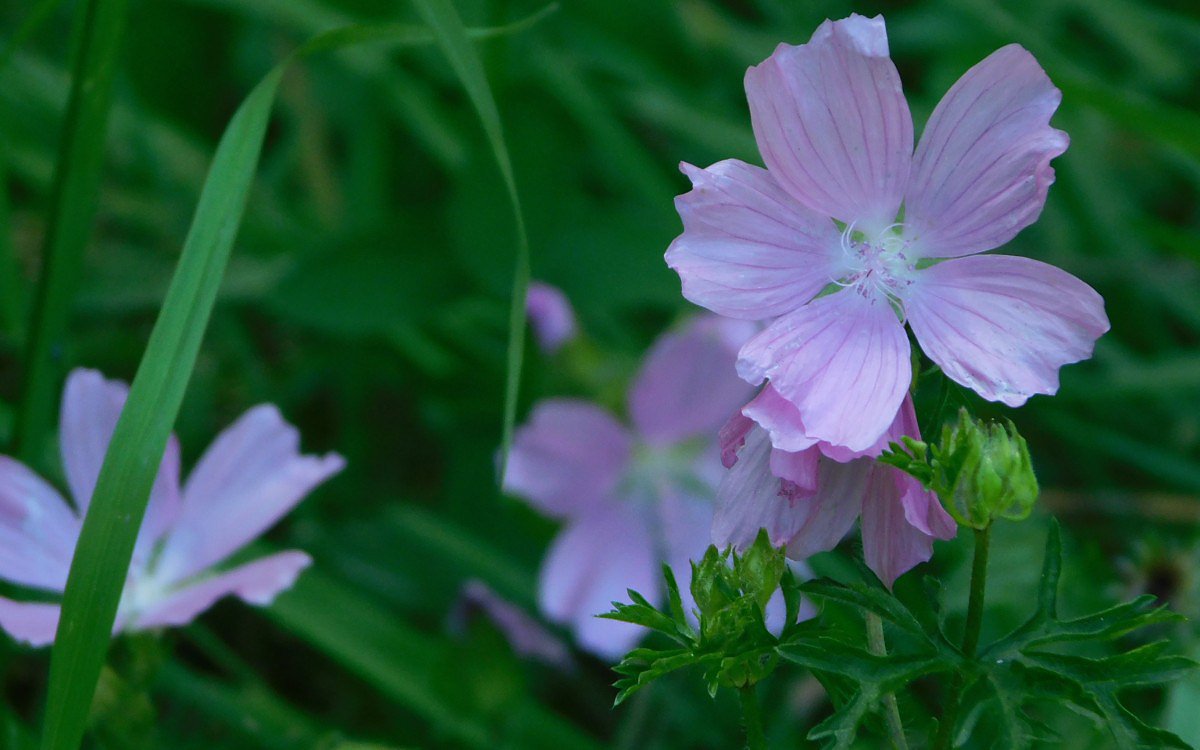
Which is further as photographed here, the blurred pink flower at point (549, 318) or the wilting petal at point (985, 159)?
the blurred pink flower at point (549, 318)

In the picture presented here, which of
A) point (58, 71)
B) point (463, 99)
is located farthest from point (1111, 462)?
point (58, 71)

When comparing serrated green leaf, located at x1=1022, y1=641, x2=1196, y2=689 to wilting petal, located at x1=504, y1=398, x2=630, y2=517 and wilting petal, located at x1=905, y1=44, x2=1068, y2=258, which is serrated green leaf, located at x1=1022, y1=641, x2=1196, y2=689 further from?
wilting petal, located at x1=504, y1=398, x2=630, y2=517

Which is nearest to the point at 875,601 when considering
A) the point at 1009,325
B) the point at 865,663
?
the point at 865,663

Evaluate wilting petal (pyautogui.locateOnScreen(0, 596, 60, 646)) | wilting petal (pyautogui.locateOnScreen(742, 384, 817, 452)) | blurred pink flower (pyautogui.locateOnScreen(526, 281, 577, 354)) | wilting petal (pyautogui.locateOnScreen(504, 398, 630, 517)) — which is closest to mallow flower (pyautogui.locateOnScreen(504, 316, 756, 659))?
wilting petal (pyautogui.locateOnScreen(504, 398, 630, 517))

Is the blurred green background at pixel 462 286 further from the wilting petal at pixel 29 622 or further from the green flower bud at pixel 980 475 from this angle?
the green flower bud at pixel 980 475

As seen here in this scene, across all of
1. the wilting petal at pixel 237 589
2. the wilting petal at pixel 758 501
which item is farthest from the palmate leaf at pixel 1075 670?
the wilting petal at pixel 237 589

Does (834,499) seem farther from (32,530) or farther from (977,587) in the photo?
(32,530)

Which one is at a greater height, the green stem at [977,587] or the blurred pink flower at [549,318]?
the blurred pink flower at [549,318]
